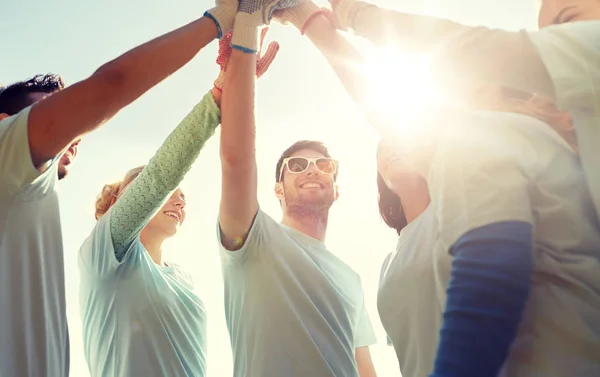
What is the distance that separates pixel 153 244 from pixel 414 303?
8.54 feet

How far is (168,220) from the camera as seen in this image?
4004 mm

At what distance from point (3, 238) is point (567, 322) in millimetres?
1948

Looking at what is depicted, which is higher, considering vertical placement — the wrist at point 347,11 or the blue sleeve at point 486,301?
the wrist at point 347,11

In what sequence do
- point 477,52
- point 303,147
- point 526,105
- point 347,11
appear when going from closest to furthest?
point 477,52 → point 526,105 → point 347,11 → point 303,147

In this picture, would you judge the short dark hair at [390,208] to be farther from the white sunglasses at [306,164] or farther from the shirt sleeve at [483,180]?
the shirt sleeve at [483,180]

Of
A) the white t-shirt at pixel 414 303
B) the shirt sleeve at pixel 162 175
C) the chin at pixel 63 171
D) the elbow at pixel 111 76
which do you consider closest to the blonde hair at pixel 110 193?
the shirt sleeve at pixel 162 175

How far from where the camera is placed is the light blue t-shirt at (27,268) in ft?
5.77

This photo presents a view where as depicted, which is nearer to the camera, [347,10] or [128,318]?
[347,10]

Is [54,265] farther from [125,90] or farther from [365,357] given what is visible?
[365,357]

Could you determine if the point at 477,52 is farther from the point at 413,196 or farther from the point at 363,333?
the point at 363,333

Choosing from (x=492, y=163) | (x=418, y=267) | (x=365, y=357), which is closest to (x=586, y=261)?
(x=492, y=163)

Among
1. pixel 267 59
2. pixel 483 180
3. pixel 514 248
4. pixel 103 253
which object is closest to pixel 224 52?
pixel 267 59

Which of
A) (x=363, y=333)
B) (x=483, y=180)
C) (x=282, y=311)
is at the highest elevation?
(x=483, y=180)

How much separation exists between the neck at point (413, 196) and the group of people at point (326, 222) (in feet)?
0.04
